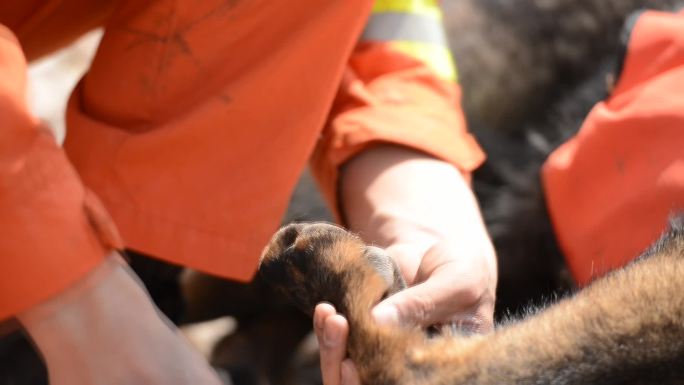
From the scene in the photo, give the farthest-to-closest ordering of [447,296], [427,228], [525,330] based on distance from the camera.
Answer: [427,228], [447,296], [525,330]

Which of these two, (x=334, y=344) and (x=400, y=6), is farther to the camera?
(x=400, y=6)

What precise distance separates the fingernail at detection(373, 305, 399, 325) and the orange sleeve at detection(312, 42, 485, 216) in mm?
234

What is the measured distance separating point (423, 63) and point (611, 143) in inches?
6.8

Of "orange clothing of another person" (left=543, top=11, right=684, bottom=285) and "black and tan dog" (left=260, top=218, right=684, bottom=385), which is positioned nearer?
"black and tan dog" (left=260, top=218, right=684, bottom=385)

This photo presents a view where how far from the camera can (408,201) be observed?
2.30 feet

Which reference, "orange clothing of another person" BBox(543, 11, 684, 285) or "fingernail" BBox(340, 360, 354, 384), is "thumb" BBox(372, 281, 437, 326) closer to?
"fingernail" BBox(340, 360, 354, 384)

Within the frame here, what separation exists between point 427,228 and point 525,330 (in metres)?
0.23

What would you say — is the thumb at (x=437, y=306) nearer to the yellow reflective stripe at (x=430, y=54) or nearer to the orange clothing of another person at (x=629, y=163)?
the orange clothing of another person at (x=629, y=163)

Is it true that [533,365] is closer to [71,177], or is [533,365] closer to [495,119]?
[71,177]

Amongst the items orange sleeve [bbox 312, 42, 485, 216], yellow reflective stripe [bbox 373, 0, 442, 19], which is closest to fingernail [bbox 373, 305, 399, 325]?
orange sleeve [bbox 312, 42, 485, 216]

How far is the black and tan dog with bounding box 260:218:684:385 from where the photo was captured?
16.6 inches

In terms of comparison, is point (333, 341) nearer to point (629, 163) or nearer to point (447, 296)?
point (447, 296)

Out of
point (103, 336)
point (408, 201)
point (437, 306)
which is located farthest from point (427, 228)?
point (103, 336)

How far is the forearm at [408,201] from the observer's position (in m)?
0.68
